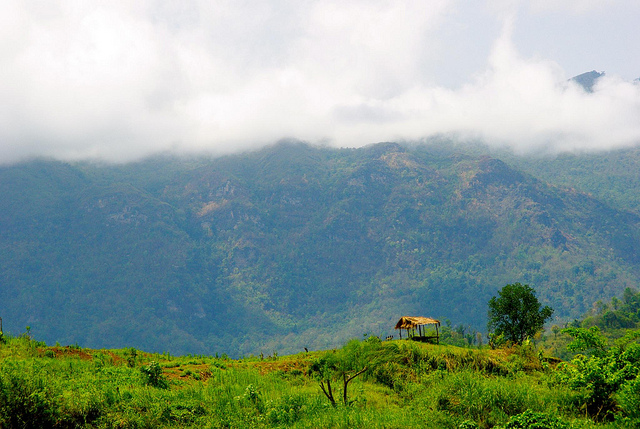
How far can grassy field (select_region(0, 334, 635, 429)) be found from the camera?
61.6 feet

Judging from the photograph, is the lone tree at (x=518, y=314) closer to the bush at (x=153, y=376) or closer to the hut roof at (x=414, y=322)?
→ the hut roof at (x=414, y=322)

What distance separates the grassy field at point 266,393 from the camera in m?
18.8

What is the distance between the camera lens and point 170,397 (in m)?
21.3

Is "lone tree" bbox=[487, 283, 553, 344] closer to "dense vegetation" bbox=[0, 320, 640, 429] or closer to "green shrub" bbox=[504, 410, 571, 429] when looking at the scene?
"dense vegetation" bbox=[0, 320, 640, 429]

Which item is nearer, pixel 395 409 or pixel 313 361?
pixel 395 409

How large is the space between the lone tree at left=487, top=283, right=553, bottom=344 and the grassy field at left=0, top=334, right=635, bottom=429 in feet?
91.7

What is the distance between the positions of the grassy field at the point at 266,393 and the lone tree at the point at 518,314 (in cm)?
2795

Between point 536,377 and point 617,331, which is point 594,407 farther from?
point 617,331

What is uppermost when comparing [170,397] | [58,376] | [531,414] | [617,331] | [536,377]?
[58,376]

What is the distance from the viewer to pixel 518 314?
5784 cm

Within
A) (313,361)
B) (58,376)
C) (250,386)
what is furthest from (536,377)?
(58,376)

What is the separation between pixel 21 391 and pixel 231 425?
8190mm

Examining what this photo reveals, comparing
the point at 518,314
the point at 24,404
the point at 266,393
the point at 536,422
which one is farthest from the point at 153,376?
the point at 518,314

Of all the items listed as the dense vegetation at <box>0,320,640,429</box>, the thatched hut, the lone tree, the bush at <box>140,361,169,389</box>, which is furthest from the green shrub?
the lone tree
